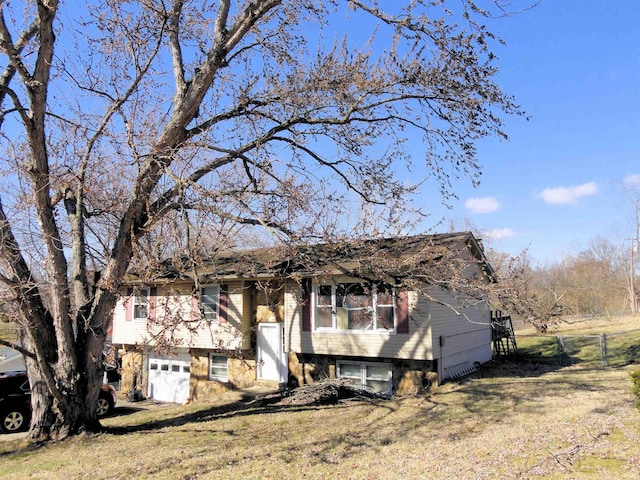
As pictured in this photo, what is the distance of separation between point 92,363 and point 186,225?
4650 mm

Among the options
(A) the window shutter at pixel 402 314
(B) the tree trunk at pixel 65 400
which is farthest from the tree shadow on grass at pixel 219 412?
(A) the window shutter at pixel 402 314

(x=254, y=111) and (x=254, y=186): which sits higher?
(x=254, y=111)

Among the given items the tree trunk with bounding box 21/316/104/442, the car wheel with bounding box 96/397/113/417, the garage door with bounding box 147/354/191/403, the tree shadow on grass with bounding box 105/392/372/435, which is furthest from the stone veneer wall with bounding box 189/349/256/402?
the tree trunk with bounding box 21/316/104/442

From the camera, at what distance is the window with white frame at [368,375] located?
14703mm

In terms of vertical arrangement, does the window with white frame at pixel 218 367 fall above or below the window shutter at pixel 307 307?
below

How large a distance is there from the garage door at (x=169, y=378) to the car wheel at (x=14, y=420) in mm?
6552

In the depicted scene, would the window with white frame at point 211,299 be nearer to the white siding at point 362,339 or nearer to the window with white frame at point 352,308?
the white siding at point 362,339

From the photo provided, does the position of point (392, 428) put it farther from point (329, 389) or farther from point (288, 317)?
point (288, 317)

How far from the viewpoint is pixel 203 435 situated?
403 inches

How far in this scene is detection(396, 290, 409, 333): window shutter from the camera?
13.9m

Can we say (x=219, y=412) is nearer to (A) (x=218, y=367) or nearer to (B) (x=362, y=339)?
(B) (x=362, y=339)

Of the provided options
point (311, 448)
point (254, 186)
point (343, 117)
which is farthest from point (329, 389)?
point (343, 117)

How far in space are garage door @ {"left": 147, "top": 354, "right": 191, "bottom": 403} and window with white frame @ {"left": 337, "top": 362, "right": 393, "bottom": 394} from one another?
747 centimetres

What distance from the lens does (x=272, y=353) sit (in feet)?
54.7
